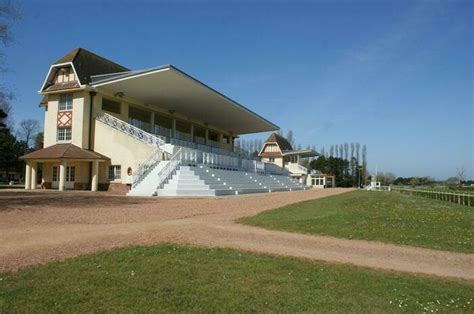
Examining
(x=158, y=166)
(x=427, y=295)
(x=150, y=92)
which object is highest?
(x=150, y=92)

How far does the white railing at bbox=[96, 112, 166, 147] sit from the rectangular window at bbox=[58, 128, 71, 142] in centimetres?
317

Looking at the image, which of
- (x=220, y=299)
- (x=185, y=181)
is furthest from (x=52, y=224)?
(x=185, y=181)

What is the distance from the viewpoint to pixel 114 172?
33438 mm

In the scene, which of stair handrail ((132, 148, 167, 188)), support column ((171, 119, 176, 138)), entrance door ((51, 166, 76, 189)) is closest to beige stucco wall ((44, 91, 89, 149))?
entrance door ((51, 166, 76, 189))

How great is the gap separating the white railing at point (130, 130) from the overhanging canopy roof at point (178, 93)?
2738 millimetres

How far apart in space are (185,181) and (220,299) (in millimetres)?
22706

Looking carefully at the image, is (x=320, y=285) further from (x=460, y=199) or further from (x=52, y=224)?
(x=460, y=199)

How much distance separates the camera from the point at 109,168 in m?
33.7

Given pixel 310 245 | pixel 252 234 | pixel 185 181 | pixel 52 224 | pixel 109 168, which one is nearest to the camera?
pixel 310 245

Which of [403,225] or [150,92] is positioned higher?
[150,92]

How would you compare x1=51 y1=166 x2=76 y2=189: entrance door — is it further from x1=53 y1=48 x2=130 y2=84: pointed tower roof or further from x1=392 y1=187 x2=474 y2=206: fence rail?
x1=392 y1=187 x2=474 y2=206: fence rail

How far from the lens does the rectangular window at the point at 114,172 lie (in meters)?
33.2

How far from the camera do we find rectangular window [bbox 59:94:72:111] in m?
35.6

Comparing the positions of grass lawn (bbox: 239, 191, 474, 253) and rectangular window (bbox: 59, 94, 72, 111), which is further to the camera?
rectangular window (bbox: 59, 94, 72, 111)
